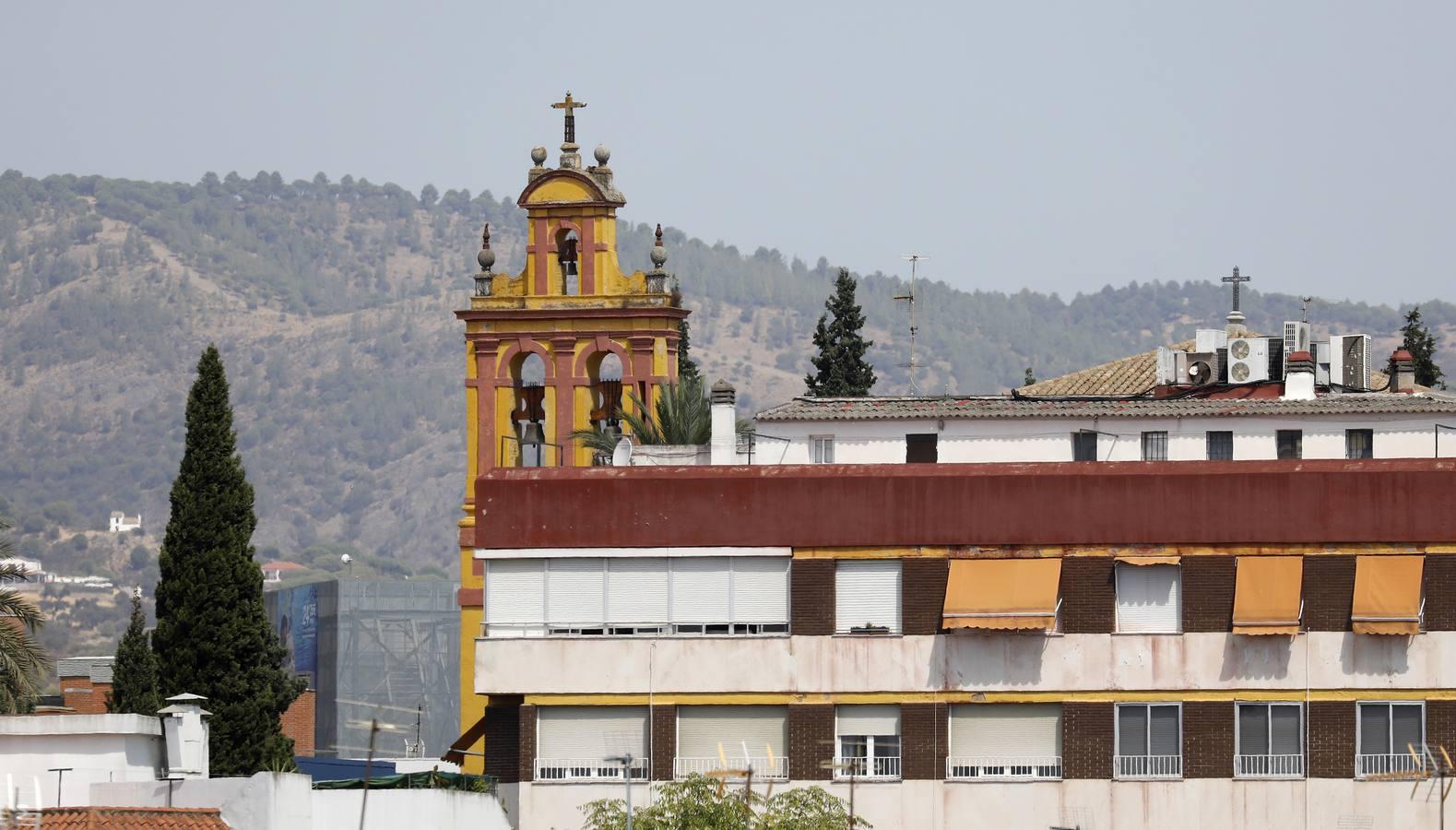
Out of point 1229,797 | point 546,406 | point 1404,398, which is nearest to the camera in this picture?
point 1229,797

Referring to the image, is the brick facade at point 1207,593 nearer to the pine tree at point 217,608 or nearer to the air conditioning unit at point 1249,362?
the air conditioning unit at point 1249,362

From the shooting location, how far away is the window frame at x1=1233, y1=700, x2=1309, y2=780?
52.9 metres

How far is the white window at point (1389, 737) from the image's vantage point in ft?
173

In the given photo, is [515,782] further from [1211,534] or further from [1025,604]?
[1211,534]

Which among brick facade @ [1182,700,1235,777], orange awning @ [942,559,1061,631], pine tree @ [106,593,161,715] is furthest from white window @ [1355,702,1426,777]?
pine tree @ [106,593,161,715]

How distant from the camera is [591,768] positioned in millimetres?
53781

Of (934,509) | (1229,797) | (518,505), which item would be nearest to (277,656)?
(518,505)

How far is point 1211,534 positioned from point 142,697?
939 inches

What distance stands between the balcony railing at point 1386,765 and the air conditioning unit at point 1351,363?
60.2 feet

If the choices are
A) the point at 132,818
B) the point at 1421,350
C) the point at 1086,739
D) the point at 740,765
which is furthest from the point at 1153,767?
the point at 1421,350

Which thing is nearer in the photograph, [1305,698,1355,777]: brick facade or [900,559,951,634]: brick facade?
[1305,698,1355,777]: brick facade

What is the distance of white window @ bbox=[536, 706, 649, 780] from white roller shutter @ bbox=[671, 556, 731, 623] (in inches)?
73.2

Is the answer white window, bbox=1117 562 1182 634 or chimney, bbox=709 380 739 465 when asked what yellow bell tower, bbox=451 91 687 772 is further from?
white window, bbox=1117 562 1182 634

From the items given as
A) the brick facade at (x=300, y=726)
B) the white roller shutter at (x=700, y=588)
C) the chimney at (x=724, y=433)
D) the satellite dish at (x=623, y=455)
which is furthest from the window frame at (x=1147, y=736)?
the brick facade at (x=300, y=726)
